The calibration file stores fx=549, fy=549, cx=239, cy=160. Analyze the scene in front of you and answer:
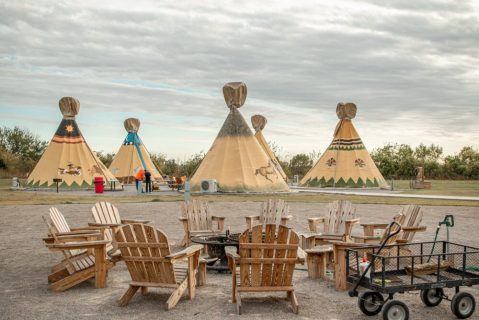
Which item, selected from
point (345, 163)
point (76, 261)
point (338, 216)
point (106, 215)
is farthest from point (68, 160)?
point (76, 261)

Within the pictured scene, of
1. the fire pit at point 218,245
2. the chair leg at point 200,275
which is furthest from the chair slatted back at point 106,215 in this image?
the chair leg at point 200,275

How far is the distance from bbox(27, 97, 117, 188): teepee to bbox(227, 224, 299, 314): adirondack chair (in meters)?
30.6

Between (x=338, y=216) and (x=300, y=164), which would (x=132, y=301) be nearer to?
(x=338, y=216)

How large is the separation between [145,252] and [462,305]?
406 centimetres

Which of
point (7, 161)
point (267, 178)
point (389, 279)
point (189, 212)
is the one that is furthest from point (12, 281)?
point (7, 161)

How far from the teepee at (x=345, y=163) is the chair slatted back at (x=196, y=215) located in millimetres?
28645

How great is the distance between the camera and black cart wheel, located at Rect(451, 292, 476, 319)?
22.1 feet

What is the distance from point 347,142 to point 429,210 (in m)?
20.8

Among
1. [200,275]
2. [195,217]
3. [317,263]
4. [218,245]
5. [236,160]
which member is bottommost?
[200,275]

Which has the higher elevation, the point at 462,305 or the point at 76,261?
the point at 76,261

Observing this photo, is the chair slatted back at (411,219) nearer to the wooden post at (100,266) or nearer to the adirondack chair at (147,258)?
the adirondack chair at (147,258)

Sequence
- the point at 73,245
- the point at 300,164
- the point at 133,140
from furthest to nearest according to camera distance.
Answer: the point at 300,164 → the point at 133,140 → the point at 73,245

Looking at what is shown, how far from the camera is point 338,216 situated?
1145 centimetres

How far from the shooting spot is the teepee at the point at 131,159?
1784 inches
